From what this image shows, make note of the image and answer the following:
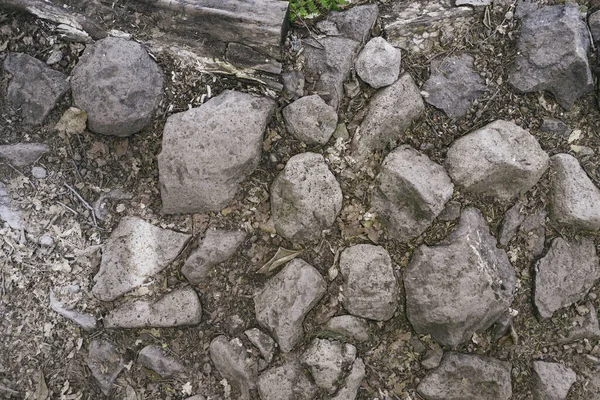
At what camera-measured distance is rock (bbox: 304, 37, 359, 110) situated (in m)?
3.75

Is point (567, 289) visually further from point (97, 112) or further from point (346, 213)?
point (97, 112)

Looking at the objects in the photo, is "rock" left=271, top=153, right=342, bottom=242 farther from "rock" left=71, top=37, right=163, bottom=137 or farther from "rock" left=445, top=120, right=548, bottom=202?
"rock" left=71, top=37, right=163, bottom=137

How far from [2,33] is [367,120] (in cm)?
263

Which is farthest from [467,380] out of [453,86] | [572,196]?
[453,86]

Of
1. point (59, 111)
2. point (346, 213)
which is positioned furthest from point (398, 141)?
point (59, 111)

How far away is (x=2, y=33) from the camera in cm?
384

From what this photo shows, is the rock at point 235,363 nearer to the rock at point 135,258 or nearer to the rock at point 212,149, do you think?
the rock at point 135,258

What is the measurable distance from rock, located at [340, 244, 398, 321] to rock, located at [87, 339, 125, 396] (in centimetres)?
162

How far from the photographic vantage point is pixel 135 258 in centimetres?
375

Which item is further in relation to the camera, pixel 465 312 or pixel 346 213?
pixel 346 213

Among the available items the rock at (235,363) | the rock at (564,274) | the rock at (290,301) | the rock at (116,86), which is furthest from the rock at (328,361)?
the rock at (116,86)

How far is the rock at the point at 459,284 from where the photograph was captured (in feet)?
11.5

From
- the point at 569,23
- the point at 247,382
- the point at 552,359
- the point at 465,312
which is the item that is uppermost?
the point at 569,23

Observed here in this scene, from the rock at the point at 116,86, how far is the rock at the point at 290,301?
144 centimetres
